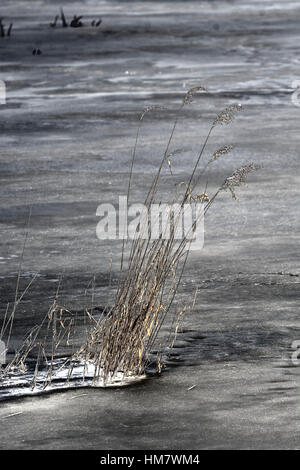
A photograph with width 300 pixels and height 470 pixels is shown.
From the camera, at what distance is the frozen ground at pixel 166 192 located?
5.38 m

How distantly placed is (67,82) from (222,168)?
8.88 meters

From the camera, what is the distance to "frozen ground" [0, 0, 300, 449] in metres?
5.38

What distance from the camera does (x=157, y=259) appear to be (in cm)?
614

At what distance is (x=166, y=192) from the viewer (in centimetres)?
1168
